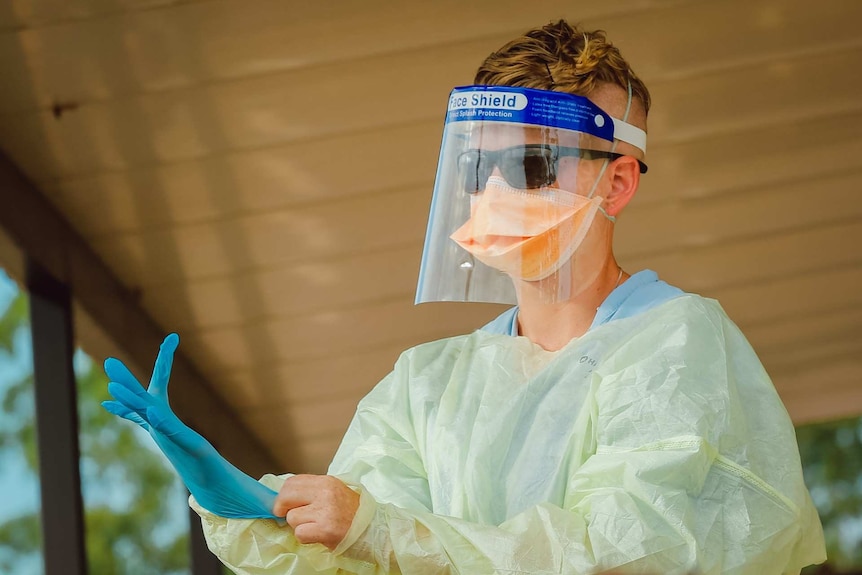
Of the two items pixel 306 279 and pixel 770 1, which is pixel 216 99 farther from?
pixel 770 1

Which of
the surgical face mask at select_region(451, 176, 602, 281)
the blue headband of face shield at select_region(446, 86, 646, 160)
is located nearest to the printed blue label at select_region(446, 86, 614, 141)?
the blue headband of face shield at select_region(446, 86, 646, 160)

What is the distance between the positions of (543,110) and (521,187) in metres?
0.13

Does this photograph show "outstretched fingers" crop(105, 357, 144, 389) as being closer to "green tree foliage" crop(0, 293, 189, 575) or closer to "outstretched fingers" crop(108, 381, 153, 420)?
"outstretched fingers" crop(108, 381, 153, 420)

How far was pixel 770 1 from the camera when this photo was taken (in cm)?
336

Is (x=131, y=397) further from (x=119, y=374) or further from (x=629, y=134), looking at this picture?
(x=629, y=134)

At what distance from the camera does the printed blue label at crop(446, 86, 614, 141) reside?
207 centimetres

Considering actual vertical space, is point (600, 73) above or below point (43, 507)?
above

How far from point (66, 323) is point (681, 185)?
6.32ft

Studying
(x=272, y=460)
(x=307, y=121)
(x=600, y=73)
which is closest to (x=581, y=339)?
(x=600, y=73)

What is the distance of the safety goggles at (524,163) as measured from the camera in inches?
81.4

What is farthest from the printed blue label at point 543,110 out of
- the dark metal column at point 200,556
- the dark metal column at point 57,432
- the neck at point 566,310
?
the dark metal column at point 200,556

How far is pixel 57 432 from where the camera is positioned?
12.8 ft

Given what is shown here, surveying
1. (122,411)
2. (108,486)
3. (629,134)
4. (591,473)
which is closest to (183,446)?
(122,411)

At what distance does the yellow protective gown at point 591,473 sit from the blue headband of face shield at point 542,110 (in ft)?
1.07
